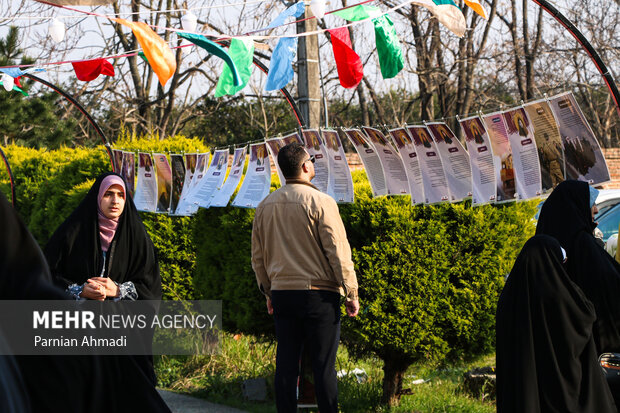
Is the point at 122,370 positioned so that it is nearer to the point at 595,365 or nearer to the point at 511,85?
the point at 595,365

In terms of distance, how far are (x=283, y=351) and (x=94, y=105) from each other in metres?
20.5

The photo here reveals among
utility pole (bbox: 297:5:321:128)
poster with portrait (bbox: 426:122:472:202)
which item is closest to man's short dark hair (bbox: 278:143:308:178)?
poster with portrait (bbox: 426:122:472:202)

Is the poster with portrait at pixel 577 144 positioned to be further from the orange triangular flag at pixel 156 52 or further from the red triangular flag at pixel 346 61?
the orange triangular flag at pixel 156 52

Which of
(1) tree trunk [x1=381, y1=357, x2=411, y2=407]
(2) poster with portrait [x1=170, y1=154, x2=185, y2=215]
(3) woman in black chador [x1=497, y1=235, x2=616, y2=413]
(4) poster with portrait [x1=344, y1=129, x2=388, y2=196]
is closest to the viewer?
(3) woman in black chador [x1=497, y1=235, x2=616, y2=413]

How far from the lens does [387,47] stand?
5.26 metres

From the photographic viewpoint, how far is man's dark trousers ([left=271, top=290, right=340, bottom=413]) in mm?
4777

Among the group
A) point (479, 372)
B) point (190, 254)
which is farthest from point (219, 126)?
point (479, 372)

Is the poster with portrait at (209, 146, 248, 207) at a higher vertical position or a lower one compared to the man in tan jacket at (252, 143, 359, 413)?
higher

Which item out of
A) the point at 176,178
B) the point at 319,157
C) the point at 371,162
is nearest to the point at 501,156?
the point at 371,162

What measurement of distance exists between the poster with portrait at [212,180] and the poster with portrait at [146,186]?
40.0 inches

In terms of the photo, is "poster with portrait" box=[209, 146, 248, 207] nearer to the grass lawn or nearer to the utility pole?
the utility pole

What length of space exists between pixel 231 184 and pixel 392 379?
2.33 metres

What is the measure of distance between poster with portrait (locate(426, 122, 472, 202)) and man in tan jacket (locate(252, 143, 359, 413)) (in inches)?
33.8

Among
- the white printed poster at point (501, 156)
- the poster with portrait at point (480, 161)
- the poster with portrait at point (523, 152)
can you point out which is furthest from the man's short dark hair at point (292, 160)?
the poster with portrait at point (523, 152)
